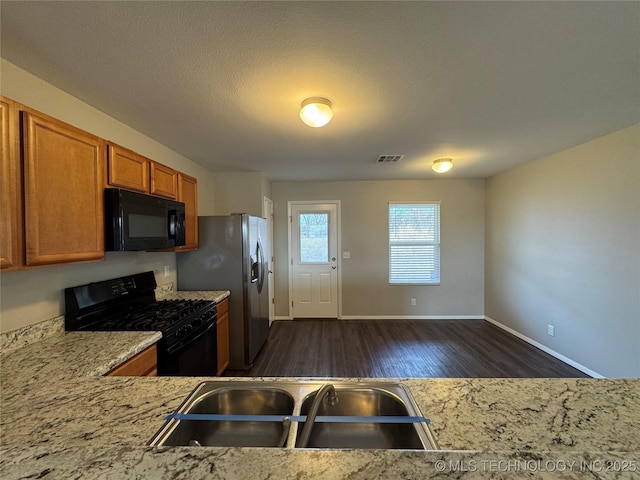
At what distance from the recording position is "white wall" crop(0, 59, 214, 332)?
55.9 inches

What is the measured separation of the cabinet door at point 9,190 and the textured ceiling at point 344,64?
0.42 m

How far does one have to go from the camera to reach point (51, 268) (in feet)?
5.35

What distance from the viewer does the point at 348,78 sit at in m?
1.57

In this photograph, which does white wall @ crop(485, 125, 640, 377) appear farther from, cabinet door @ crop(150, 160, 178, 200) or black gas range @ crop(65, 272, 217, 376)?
cabinet door @ crop(150, 160, 178, 200)

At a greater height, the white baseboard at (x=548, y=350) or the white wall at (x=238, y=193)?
the white wall at (x=238, y=193)

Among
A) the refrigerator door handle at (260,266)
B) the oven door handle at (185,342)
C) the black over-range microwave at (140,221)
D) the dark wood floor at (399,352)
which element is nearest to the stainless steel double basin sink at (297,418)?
the oven door handle at (185,342)

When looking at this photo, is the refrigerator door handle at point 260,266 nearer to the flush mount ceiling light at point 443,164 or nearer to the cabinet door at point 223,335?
the cabinet door at point 223,335

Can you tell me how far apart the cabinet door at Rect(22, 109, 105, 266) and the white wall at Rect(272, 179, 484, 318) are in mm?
2995

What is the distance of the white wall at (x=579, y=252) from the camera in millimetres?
2338

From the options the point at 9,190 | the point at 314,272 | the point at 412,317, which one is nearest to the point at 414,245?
the point at 412,317

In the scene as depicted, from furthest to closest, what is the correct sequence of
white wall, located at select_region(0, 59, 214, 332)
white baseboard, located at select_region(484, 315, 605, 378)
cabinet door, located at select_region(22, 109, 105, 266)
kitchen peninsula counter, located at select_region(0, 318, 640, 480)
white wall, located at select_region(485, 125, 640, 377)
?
white baseboard, located at select_region(484, 315, 605, 378), white wall, located at select_region(485, 125, 640, 377), white wall, located at select_region(0, 59, 214, 332), cabinet door, located at select_region(22, 109, 105, 266), kitchen peninsula counter, located at select_region(0, 318, 640, 480)

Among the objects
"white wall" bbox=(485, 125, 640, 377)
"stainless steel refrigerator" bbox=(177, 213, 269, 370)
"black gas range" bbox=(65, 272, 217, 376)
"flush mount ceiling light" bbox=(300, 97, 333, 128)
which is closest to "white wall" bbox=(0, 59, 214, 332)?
"black gas range" bbox=(65, 272, 217, 376)

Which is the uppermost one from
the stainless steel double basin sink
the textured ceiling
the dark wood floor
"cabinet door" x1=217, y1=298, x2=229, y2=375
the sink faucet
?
the textured ceiling

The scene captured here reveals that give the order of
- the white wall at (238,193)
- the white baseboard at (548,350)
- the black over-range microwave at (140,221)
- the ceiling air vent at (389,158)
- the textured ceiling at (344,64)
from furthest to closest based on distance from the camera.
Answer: the white wall at (238,193), the ceiling air vent at (389,158), the white baseboard at (548,350), the black over-range microwave at (140,221), the textured ceiling at (344,64)
